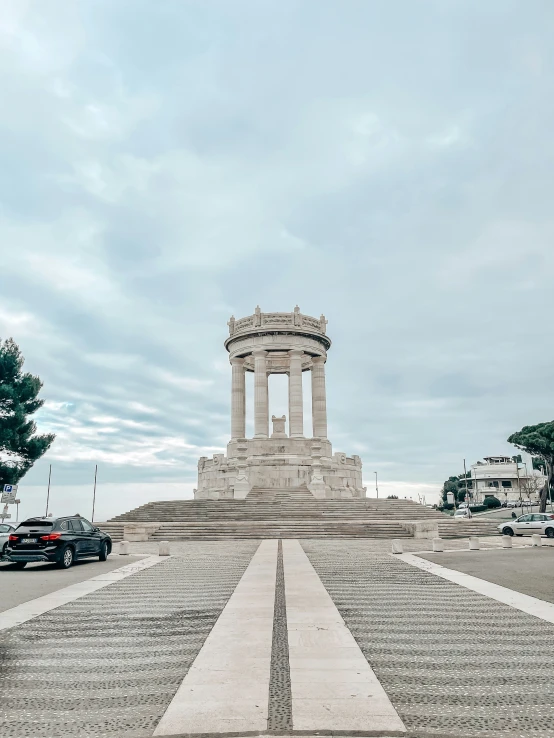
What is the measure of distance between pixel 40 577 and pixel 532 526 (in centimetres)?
2739

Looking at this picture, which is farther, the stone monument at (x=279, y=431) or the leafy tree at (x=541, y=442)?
the leafy tree at (x=541, y=442)

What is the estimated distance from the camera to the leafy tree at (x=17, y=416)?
137 feet

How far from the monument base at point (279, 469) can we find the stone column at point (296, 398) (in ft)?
4.07

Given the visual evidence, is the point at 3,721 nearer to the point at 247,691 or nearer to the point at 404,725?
the point at 247,691

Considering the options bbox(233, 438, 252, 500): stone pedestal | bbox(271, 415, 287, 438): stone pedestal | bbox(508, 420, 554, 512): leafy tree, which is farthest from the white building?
bbox(233, 438, 252, 500): stone pedestal

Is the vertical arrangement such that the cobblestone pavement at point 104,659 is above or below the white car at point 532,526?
below

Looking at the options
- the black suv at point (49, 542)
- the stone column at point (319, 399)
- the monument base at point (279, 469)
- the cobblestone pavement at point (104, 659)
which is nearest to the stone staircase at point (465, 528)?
the monument base at point (279, 469)

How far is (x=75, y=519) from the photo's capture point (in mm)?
18141

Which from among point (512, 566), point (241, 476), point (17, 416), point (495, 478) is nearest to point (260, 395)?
point (241, 476)

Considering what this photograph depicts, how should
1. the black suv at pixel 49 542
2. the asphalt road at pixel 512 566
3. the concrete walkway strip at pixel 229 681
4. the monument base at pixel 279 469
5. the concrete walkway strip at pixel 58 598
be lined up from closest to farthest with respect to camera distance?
the concrete walkway strip at pixel 229 681, the concrete walkway strip at pixel 58 598, the asphalt road at pixel 512 566, the black suv at pixel 49 542, the monument base at pixel 279 469

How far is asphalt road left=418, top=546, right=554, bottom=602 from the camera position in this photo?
12.1 m

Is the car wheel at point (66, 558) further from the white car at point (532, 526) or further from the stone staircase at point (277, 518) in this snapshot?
the white car at point (532, 526)

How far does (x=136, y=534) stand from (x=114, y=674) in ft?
79.5

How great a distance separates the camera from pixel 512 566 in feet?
52.6
